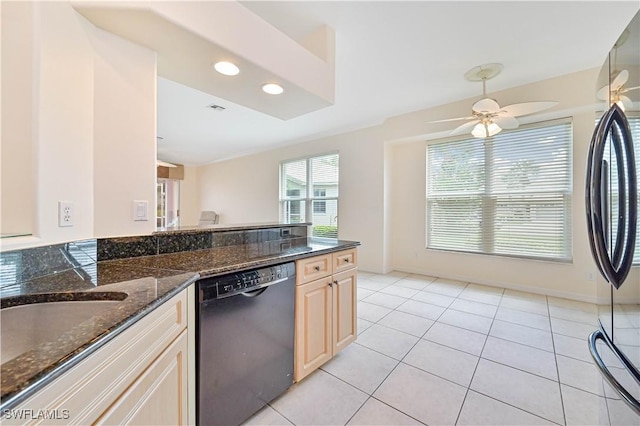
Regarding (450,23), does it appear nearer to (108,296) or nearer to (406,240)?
(108,296)

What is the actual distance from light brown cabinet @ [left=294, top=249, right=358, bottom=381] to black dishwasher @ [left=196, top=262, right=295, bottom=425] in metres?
0.07

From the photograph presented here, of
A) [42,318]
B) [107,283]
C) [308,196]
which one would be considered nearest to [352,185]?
[308,196]

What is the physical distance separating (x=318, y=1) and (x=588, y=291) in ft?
13.8

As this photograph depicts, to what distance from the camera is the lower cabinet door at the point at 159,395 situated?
74 centimetres

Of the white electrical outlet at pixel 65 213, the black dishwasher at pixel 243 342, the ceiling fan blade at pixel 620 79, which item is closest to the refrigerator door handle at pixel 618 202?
the ceiling fan blade at pixel 620 79

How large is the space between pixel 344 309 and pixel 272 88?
5.70 feet

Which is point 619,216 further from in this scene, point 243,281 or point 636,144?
point 243,281

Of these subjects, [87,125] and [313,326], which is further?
[313,326]

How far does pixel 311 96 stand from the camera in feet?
6.83

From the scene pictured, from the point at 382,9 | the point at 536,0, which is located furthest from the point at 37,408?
the point at 536,0

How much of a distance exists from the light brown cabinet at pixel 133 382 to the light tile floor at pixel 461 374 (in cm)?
69

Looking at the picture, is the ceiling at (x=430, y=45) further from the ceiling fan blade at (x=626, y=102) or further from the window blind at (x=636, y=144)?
the window blind at (x=636, y=144)

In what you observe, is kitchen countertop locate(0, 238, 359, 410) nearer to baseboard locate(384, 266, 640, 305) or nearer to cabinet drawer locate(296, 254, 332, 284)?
cabinet drawer locate(296, 254, 332, 284)

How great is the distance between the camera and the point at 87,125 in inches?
55.4
